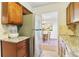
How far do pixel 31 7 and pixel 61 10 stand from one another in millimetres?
418

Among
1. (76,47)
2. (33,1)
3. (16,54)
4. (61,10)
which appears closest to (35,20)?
(33,1)

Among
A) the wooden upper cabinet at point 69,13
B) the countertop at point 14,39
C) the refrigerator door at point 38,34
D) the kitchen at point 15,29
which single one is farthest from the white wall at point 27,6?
the wooden upper cabinet at point 69,13

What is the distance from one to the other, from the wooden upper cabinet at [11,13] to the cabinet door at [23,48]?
0.94 feet

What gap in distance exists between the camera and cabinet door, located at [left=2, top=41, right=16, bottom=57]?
1.74 m

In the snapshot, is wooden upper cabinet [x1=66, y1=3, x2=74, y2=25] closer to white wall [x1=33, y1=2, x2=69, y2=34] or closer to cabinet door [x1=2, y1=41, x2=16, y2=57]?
white wall [x1=33, y1=2, x2=69, y2=34]

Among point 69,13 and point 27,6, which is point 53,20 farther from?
A: point 27,6

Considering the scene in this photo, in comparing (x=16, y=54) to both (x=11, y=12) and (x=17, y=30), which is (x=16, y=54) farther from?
(x=11, y=12)

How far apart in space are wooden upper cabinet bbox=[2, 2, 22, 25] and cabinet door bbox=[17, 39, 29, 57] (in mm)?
285

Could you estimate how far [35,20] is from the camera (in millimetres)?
1837

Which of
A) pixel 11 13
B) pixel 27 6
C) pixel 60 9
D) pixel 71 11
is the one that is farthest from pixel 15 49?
pixel 71 11

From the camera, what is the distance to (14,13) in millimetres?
1829

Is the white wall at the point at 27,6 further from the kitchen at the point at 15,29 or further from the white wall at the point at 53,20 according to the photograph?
the white wall at the point at 53,20

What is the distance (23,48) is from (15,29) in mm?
293

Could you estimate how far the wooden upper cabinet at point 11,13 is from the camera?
70.4 inches
